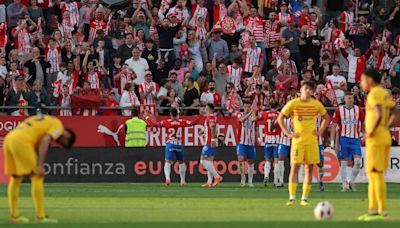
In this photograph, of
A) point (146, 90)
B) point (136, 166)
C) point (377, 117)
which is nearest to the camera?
point (377, 117)

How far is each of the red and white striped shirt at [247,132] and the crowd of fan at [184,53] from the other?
87.2 inches

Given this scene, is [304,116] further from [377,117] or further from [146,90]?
[146,90]

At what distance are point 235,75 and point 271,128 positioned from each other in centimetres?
548

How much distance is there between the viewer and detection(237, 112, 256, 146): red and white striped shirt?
31688mm

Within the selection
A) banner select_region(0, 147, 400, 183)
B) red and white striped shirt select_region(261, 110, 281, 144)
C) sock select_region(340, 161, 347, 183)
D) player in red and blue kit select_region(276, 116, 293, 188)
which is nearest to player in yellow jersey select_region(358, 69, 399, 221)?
sock select_region(340, 161, 347, 183)

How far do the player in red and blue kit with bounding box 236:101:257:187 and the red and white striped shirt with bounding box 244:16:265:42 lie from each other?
584cm

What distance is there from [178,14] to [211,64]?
2.29 m

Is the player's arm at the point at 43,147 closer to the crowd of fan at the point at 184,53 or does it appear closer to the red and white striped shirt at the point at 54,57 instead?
the crowd of fan at the point at 184,53

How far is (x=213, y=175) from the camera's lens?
103 ft

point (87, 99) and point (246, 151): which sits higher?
point (87, 99)

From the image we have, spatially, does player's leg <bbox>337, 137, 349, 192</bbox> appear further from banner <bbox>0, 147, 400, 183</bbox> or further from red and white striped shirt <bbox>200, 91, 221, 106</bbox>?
red and white striped shirt <bbox>200, 91, 221, 106</bbox>

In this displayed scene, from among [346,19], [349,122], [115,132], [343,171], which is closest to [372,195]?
[349,122]

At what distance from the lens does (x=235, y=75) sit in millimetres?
36438
